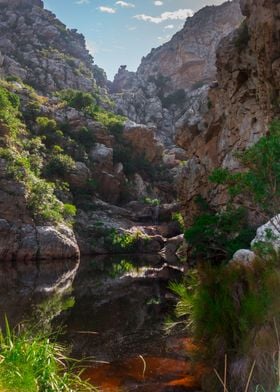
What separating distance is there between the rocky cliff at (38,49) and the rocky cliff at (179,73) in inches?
445

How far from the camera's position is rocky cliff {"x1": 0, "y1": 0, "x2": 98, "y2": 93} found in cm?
7150

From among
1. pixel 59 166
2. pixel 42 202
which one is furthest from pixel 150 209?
pixel 42 202

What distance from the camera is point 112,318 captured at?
44.2ft

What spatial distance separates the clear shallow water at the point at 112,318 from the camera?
8102 millimetres

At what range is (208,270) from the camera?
7586 millimetres

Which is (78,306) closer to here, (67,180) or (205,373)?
(205,373)

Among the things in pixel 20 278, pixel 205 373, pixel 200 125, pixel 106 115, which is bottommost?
pixel 20 278

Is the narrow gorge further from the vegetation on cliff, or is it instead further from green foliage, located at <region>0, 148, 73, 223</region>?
green foliage, located at <region>0, 148, 73, 223</region>

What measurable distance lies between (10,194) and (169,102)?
56572mm

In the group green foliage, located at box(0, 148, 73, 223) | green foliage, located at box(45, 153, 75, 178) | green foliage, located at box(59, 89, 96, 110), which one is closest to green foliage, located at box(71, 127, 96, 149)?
green foliage, located at box(59, 89, 96, 110)

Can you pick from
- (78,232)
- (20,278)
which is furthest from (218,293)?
(78,232)

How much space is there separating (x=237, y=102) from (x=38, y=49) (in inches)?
2402

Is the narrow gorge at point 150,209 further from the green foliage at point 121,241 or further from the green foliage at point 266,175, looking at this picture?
the green foliage at point 121,241

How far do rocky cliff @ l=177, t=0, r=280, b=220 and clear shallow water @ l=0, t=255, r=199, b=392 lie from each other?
8197 millimetres
